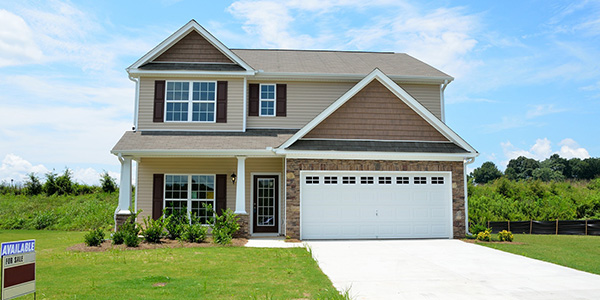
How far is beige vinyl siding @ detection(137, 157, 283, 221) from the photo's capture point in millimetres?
15594

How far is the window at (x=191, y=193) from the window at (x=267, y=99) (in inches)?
125

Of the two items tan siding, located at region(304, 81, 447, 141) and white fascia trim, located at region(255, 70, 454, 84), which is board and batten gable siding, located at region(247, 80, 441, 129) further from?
tan siding, located at region(304, 81, 447, 141)

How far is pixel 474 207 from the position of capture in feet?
65.8

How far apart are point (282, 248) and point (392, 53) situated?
12831 millimetres

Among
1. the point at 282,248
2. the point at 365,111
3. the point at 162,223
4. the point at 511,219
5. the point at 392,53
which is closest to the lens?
the point at 282,248

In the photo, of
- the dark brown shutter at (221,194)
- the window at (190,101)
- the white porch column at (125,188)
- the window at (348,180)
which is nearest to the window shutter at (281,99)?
the window at (190,101)

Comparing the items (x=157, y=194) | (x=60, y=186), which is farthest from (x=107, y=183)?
(x=157, y=194)

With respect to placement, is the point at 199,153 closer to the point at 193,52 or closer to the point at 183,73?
the point at 183,73

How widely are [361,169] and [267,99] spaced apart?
15.6 ft

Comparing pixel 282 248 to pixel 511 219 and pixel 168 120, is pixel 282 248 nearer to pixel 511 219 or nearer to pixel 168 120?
pixel 168 120

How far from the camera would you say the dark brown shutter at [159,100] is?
51.4 ft

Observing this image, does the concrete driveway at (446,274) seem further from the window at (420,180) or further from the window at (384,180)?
the window at (420,180)

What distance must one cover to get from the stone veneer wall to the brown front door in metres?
2.06

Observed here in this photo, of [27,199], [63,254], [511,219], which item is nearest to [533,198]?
[511,219]
